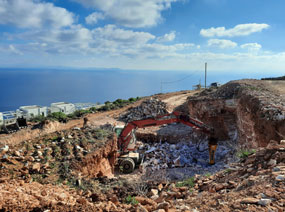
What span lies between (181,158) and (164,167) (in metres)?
1.58

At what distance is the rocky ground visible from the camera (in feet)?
12.0

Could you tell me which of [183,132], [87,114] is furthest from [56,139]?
[87,114]

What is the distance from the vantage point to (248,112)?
1124 cm

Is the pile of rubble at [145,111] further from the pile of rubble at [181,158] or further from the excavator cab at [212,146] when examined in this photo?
the excavator cab at [212,146]

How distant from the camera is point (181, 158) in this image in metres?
13.1

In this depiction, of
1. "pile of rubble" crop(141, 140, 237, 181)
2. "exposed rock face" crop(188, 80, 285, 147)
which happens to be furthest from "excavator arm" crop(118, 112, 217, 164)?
"exposed rock face" crop(188, 80, 285, 147)

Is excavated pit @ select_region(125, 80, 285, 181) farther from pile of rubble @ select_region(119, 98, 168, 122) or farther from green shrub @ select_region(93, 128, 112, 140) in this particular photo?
pile of rubble @ select_region(119, 98, 168, 122)

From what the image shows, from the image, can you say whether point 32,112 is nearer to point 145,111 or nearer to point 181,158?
point 145,111

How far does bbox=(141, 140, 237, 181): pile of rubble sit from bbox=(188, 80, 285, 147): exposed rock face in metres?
1.45

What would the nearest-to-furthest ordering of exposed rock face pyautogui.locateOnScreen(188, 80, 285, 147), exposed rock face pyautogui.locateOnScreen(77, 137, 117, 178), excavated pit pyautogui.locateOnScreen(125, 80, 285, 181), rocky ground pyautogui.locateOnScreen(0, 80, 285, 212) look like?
rocky ground pyautogui.locateOnScreen(0, 80, 285, 212), exposed rock face pyautogui.locateOnScreen(77, 137, 117, 178), exposed rock face pyautogui.locateOnScreen(188, 80, 285, 147), excavated pit pyautogui.locateOnScreen(125, 80, 285, 181)

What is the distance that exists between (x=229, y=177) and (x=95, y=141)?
560 cm

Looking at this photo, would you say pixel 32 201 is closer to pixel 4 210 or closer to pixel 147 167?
pixel 4 210

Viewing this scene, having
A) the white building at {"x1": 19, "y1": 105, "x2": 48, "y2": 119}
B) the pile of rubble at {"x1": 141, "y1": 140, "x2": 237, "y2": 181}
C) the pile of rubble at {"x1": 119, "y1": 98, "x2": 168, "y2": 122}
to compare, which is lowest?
the pile of rubble at {"x1": 141, "y1": 140, "x2": 237, "y2": 181}

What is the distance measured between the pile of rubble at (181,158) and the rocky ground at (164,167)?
63 millimetres
